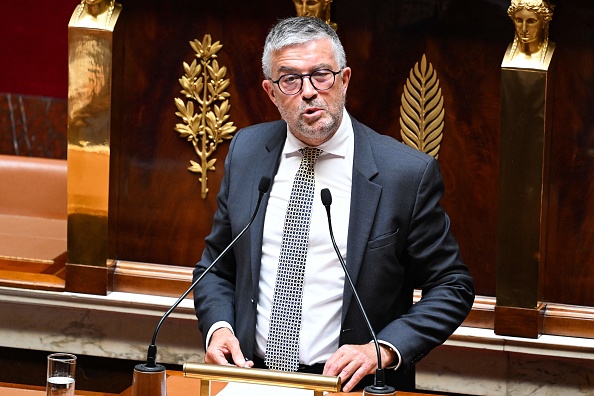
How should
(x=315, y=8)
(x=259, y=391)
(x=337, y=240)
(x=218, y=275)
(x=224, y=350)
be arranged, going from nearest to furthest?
(x=259, y=391)
(x=224, y=350)
(x=337, y=240)
(x=218, y=275)
(x=315, y=8)

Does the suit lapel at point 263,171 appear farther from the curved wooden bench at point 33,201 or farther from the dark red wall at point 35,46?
the dark red wall at point 35,46

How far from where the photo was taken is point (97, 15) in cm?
360

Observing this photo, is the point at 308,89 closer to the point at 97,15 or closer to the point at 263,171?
the point at 263,171

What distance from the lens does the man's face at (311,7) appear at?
341 centimetres

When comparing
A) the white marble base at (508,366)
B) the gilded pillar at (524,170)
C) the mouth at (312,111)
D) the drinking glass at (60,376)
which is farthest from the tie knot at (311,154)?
the white marble base at (508,366)

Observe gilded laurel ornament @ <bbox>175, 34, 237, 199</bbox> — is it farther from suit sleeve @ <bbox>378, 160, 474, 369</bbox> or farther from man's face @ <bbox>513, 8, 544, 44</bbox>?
suit sleeve @ <bbox>378, 160, 474, 369</bbox>

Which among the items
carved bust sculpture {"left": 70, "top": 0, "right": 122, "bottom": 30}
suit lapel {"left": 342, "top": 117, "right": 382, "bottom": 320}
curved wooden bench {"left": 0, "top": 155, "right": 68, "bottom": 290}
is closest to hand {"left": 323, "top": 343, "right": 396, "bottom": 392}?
suit lapel {"left": 342, "top": 117, "right": 382, "bottom": 320}

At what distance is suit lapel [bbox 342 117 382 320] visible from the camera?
2.50 meters

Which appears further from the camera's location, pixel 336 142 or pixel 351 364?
pixel 336 142

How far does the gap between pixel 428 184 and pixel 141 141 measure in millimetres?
1401

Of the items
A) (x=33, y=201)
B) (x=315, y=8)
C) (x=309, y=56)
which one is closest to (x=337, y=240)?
(x=309, y=56)

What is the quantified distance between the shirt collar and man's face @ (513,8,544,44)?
2.78ft

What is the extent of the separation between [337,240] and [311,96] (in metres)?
0.32

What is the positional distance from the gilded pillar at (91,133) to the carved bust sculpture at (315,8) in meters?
0.59
